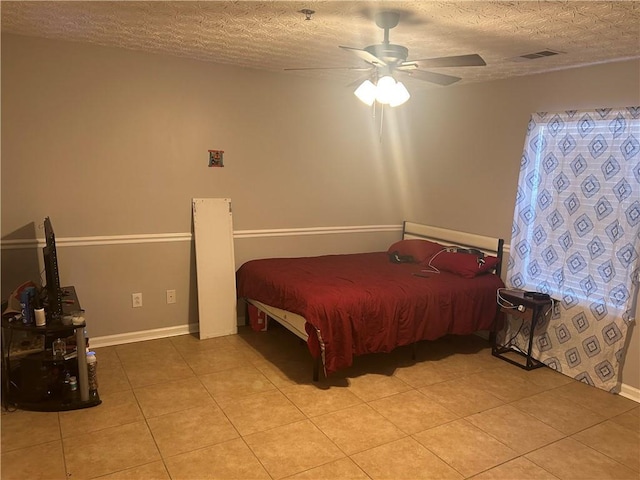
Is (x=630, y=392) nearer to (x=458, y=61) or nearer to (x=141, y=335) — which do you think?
(x=458, y=61)

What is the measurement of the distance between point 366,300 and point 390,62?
5.33ft

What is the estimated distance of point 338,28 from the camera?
9.41 ft

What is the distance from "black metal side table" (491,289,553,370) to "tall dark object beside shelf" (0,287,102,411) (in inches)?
124

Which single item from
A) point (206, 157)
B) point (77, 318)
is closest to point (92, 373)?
point (77, 318)

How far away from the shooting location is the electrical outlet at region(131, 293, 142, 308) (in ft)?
13.1

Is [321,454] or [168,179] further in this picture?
[168,179]

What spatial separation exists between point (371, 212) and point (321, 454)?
301 cm

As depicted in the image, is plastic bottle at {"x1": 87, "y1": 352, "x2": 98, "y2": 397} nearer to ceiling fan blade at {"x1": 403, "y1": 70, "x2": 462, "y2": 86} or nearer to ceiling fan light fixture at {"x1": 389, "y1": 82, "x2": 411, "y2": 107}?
ceiling fan light fixture at {"x1": 389, "y1": 82, "x2": 411, "y2": 107}

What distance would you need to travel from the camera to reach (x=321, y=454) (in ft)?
8.45

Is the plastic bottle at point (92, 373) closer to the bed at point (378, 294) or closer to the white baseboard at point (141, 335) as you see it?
the white baseboard at point (141, 335)

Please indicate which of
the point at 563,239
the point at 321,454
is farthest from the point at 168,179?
the point at 563,239

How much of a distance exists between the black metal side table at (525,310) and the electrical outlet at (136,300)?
3.07m

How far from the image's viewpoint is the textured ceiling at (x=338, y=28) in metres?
2.47

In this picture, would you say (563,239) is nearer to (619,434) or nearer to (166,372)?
(619,434)
